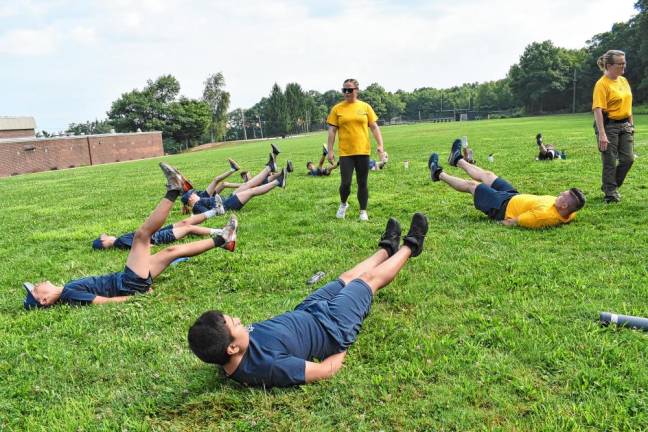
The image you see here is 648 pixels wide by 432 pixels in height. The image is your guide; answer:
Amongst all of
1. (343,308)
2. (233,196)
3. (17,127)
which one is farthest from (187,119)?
(343,308)

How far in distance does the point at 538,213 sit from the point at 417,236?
8.98 ft

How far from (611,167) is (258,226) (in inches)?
240

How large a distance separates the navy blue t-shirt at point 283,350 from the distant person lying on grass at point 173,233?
3.41m

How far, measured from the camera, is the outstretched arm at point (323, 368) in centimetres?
324

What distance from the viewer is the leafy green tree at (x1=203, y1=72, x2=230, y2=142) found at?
92812 millimetres

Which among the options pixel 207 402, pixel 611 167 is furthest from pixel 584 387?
pixel 611 167

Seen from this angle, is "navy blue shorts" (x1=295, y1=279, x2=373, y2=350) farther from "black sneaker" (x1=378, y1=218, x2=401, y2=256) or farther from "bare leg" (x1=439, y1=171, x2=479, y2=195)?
"bare leg" (x1=439, y1=171, x2=479, y2=195)

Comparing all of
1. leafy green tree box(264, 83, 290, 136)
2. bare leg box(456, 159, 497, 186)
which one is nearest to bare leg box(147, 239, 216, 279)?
bare leg box(456, 159, 497, 186)

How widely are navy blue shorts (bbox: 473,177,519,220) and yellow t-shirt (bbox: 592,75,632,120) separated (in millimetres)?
2204

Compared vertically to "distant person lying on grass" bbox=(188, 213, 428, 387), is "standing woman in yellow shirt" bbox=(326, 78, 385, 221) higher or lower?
higher

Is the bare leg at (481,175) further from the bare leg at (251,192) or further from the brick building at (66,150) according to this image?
the brick building at (66,150)

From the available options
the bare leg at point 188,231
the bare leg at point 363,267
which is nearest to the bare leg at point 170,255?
the bare leg at point 188,231

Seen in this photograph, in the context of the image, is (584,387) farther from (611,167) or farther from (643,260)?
(611,167)

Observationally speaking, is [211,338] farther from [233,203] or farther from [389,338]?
[233,203]
